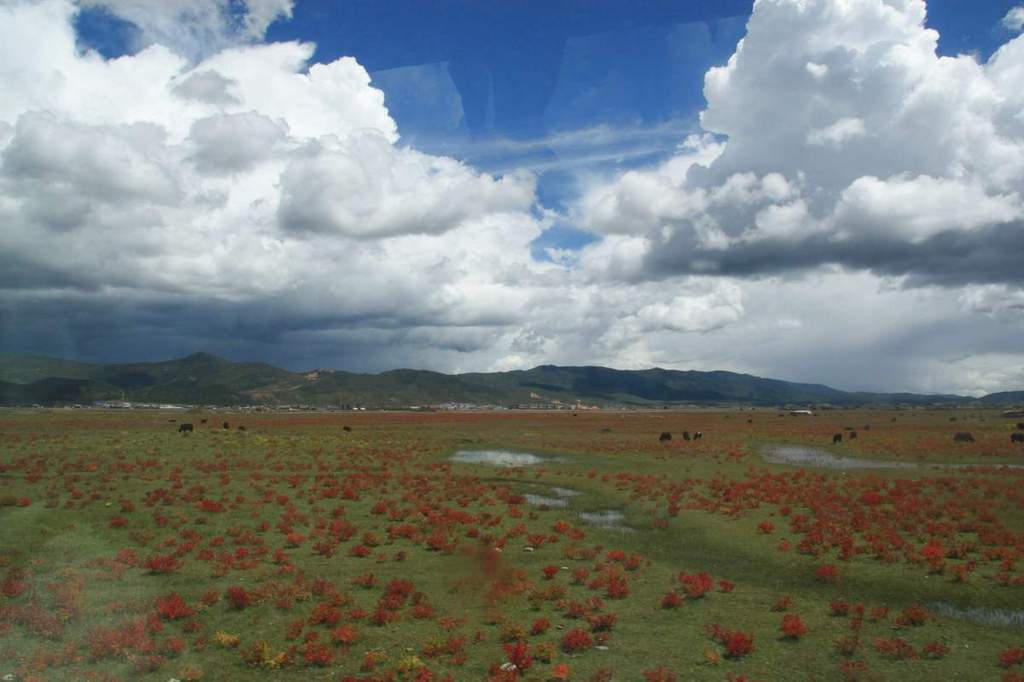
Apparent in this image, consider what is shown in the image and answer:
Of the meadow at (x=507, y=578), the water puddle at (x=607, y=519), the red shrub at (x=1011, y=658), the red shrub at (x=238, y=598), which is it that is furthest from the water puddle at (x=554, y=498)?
the red shrub at (x=1011, y=658)

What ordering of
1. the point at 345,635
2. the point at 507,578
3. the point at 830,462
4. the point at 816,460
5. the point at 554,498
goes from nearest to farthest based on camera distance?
the point at 345,635
the point at 507,578
the point at 554,498
the point at 830,462
the point at 816,460

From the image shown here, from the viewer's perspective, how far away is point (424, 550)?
21594mm

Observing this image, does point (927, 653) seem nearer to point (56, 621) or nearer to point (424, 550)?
point (424, 550)

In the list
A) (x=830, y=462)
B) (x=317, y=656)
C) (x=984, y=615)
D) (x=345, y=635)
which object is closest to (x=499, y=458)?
(x=830, y=462)

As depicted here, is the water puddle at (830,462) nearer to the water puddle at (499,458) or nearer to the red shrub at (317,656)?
the water puddle at (499,458)

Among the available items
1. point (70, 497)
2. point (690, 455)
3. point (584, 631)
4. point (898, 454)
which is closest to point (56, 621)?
point (584, 631)

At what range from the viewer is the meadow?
40.8ft

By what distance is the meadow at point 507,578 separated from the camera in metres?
12.4

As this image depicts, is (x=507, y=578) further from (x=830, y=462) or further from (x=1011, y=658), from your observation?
(x=830, y=462)

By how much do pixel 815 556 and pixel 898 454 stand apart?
136 feet

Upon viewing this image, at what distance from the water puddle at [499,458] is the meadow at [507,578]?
1234cm

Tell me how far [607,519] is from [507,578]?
1122cm

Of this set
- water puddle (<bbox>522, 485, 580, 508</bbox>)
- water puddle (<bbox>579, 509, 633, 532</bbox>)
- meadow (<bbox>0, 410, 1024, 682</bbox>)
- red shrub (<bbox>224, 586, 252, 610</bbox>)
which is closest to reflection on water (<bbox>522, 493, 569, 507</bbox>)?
water puddle (<bbox>522, 485, 580, 508</bbox>)

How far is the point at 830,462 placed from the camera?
50.3m
